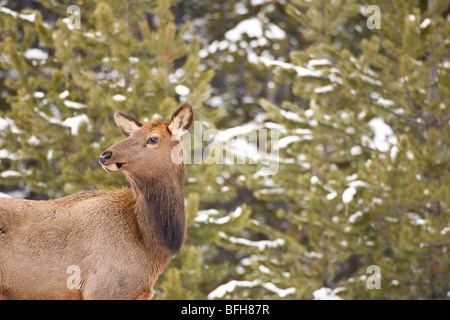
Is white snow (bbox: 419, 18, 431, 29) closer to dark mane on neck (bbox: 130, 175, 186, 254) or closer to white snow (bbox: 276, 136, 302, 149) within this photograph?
white snow (bbox: 276, 136, 302, 149)

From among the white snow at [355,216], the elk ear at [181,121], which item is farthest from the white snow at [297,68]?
the elk ear at [181,121]

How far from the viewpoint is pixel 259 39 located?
18.3m

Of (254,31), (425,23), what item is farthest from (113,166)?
(254,31)

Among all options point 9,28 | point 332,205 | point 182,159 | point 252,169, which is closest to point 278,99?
point 252,169

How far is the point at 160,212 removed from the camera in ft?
15.4

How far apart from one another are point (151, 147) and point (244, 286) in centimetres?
816

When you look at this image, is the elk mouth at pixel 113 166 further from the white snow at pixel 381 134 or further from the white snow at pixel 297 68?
the white snow at pixel 381 134

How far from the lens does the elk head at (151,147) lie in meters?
4.50

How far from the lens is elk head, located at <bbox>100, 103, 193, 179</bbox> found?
4504mm

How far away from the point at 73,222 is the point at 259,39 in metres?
14.6

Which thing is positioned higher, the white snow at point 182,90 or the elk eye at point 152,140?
the white snow at point 182,90

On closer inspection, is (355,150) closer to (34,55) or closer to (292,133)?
(292,133)

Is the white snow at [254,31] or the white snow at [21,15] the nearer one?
the white snow at [21,15]
